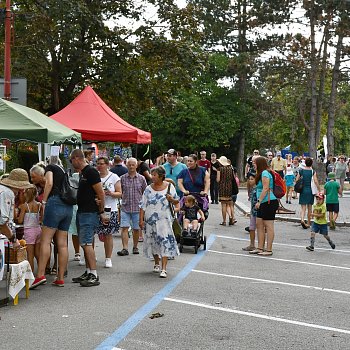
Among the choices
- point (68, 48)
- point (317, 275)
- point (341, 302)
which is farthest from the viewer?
point (68, 48)

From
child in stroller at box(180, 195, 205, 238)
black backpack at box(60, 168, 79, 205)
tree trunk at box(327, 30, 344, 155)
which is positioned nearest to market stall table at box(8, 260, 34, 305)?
black backpack at box(60, 168, 79, 205)

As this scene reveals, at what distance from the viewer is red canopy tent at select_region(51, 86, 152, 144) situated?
644 inches

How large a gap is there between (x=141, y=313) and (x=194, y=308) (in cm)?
67

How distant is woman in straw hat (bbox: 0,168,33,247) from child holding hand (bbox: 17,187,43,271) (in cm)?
70

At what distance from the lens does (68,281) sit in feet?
30.6

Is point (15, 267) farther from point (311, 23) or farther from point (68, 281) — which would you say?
point (311, 23)

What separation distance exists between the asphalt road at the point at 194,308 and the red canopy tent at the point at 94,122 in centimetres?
510

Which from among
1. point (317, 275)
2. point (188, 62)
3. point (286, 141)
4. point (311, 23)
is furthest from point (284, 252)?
point (286, 141)

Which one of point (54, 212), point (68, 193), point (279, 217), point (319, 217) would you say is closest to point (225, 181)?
point (279, 217)

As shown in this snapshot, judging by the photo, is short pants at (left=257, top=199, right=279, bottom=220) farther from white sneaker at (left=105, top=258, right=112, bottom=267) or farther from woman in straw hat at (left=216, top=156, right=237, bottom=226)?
woman in straw hat at (left=216, top=156, right=237, bottom=226)

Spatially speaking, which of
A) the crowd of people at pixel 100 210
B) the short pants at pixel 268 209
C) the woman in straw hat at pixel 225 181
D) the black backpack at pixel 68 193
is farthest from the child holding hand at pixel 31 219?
the woman in straw hat at pixel 225 181

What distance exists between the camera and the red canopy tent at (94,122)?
1636cm

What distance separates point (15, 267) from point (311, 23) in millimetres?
32439

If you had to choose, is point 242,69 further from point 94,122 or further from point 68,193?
point 68,193
